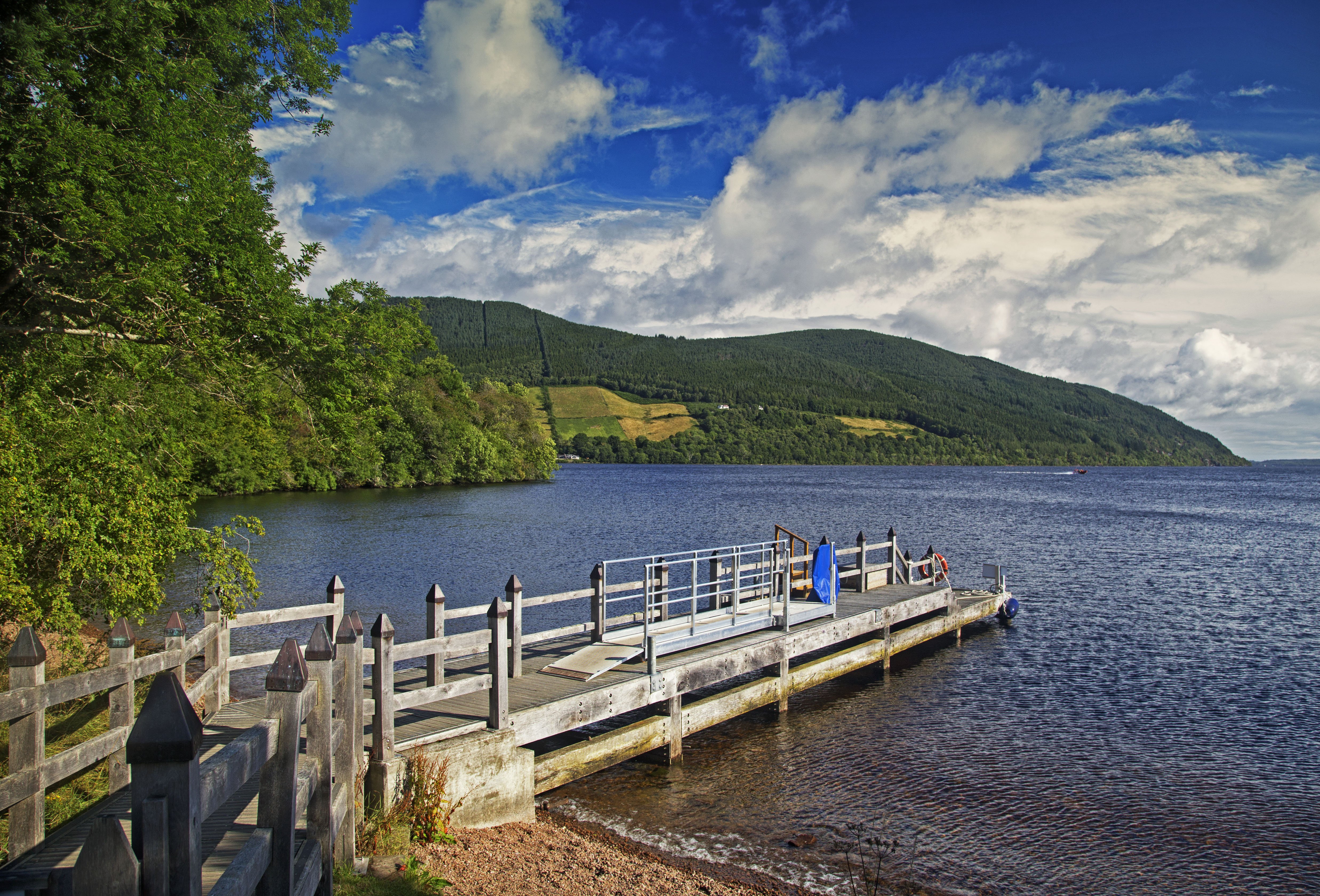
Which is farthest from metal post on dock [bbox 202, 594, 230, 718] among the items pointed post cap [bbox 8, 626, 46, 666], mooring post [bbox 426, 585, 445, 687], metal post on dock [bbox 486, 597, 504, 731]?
pointed post cap [bbox 8, 626, 46, 666]

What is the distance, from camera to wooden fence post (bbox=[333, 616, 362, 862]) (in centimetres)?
657

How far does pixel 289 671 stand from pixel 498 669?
5.38m

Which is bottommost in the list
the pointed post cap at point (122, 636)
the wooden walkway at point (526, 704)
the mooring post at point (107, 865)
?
the wooden walkway at point (526, 704)

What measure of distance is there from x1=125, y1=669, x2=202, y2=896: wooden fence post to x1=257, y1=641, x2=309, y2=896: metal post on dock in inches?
58.4

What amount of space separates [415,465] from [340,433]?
220 feet

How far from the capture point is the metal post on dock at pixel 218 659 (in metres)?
9.34

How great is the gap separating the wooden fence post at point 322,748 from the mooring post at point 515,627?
4505 millimetres

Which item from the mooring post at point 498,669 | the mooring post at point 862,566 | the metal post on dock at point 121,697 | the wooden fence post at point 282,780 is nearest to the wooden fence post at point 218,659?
the metal post on dock at point 121,697

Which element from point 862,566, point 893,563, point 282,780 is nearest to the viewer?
point 282,780

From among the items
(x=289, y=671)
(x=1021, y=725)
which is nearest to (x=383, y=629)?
(x=289, y=671)

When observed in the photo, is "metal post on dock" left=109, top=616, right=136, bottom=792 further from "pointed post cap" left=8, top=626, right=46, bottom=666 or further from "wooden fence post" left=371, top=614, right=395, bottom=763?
"wooden fence post" left=371, top=614, right=395, bottom=763

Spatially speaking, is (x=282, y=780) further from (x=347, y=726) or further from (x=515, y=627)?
(x=515, y=627)

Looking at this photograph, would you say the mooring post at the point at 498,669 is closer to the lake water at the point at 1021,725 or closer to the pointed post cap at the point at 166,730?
the lake water at the point at 1021,725

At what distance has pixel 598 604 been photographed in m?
13.8
